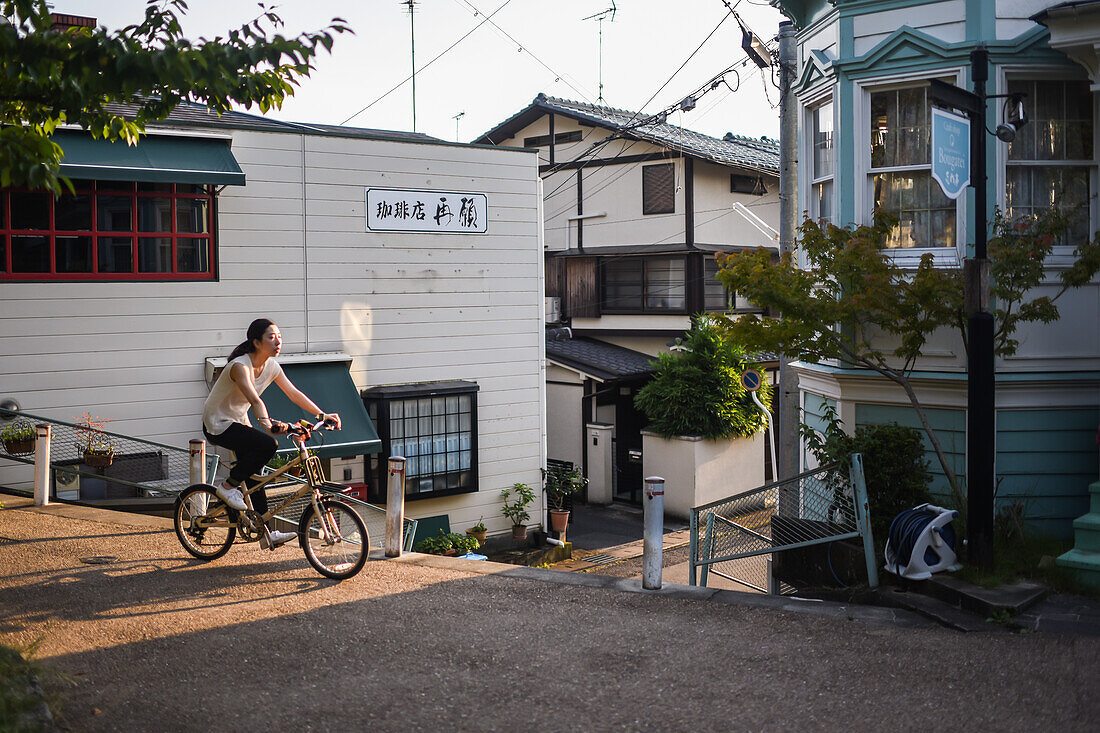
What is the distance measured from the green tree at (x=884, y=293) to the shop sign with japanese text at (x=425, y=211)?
7.54 meters

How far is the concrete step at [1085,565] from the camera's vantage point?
23.3ft

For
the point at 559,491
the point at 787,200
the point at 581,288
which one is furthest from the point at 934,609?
the point at 581,288

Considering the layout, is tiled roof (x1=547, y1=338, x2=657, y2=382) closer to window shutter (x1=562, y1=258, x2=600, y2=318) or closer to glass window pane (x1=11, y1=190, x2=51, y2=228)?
window shutter (x1=562, y1=258, x2=600, y2=318)

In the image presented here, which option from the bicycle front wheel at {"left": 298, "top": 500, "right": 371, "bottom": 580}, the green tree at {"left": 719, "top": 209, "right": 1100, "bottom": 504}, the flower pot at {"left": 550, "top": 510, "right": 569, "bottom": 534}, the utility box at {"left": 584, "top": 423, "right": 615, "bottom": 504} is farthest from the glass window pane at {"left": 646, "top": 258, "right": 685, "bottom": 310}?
the bicycle front wheel at {"left": 298, "top": 500, "right": 371, "bottom": 580}

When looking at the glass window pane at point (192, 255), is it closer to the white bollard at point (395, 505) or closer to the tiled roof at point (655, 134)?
the white bollard at point (395, 505)

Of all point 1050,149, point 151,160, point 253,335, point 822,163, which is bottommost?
point 253,335

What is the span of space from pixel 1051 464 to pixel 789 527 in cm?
262

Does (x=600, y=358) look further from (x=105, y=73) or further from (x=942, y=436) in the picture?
(x=105, y=73)

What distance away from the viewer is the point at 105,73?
606cm

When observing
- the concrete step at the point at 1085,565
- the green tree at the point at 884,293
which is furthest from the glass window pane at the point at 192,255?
the concrete step at the point at 1085,565

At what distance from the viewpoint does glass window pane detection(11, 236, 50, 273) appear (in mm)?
12648

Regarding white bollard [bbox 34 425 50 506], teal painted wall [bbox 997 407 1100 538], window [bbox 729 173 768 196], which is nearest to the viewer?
teal painted wall [bbox 997 407 1100 538]

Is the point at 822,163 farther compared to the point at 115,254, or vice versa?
the point at 115,254

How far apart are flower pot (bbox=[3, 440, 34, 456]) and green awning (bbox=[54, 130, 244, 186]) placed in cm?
338
